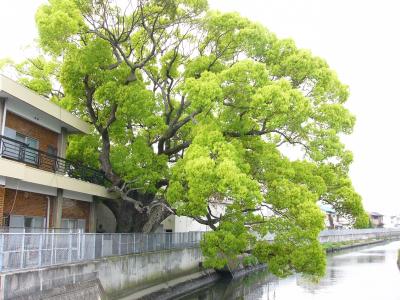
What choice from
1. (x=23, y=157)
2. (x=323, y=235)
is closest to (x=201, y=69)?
(x=23, y=157)

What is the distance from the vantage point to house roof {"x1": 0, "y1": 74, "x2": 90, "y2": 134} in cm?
1761

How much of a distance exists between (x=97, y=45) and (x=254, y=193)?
11.8 meters

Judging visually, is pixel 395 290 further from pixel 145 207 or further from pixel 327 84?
pixel 145 207

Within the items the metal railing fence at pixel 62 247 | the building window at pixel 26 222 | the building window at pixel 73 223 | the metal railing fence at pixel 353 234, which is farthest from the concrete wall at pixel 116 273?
the metal railing fence at pixel 353 234

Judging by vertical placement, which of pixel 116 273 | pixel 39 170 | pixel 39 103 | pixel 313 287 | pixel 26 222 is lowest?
pixel 313 287

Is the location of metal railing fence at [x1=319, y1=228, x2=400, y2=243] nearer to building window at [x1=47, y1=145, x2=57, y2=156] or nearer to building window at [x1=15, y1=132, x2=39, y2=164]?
building window at [x1=47, y1=145, x2=57, y2=156]

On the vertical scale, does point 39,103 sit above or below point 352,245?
above

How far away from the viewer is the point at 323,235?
219ft

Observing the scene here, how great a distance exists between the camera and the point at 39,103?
20.2 metres

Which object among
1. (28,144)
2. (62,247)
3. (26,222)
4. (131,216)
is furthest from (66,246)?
(131,216)

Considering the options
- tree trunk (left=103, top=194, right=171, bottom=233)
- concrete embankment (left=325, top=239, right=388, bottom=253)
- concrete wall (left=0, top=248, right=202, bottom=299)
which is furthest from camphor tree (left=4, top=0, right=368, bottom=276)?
concrete embankment (left=325, top=239, right=388, bottom=253)

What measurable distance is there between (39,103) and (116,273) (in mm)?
8482

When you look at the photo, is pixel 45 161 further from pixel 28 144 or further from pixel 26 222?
pixel 26 222

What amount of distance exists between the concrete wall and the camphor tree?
2653mm
